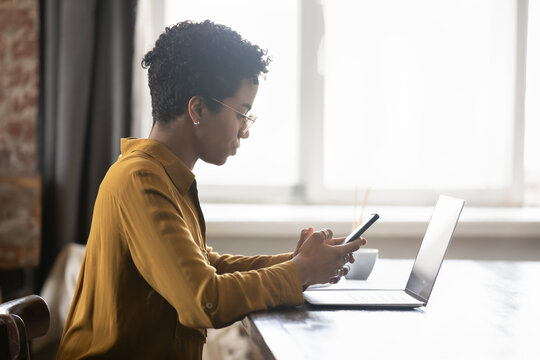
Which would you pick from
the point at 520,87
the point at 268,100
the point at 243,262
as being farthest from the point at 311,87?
the point at 243,262

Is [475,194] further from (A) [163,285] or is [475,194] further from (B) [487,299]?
(A) [163,285]

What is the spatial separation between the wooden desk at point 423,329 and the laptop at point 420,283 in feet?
0.09

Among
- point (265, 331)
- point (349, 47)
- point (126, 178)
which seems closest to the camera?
point (265, 331)

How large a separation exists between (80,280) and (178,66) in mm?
452

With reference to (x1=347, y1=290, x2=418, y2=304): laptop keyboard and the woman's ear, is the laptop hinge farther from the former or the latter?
the woman's ear

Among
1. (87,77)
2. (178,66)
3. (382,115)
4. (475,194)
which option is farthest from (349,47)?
(178,66)

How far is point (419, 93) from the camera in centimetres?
259

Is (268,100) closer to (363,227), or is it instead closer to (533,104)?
(533,104)

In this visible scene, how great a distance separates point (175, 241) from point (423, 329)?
414 millimetres

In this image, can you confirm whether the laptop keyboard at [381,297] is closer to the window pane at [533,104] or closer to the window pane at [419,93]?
the window pane at [419,93]

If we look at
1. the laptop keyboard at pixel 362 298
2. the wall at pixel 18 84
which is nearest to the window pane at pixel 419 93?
the wall at pixel 18 84

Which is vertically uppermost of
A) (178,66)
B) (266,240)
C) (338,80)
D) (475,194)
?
(338,80)

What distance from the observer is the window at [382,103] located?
2541 millimetres

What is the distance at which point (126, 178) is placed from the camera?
3.39ft
